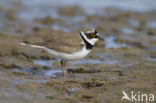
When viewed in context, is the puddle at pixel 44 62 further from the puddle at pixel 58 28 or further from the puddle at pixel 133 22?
the puddle at pixel 133 22

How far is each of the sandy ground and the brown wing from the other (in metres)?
0.38

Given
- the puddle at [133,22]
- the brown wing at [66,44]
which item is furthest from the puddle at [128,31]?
the brown wing at [66,44]

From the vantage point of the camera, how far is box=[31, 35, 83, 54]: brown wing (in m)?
7.09

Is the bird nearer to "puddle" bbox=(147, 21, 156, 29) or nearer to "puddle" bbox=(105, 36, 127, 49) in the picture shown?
"puddle" bbox=(105, 36, 127, 49)

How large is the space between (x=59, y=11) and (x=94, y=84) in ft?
21.4

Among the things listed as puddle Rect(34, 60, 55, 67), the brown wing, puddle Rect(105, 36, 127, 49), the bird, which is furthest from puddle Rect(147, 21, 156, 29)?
the brown wing

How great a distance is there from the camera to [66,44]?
7145 mm

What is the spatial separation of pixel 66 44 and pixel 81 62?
134 cm

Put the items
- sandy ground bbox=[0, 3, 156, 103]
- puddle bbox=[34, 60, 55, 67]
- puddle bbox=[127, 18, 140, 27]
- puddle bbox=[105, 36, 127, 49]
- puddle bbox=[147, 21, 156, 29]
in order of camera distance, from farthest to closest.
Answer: puddle bbox=[127, 18, 140, 27]
puddle bbox=[147, 21, 156, 29]
puddle bbox=[105, 36, 127, 49]
puddle bbox=[34, 60, 55, 67]
sandy ground bbox=[0, 3, 156, 103]

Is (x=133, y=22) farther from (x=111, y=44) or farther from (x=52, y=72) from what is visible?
(x=52, y=72)

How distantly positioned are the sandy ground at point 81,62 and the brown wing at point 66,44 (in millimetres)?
383

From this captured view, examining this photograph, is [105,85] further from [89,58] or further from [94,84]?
[89,58]

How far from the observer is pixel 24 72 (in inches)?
287

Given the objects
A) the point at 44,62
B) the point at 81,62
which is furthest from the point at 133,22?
the point at 44,62
